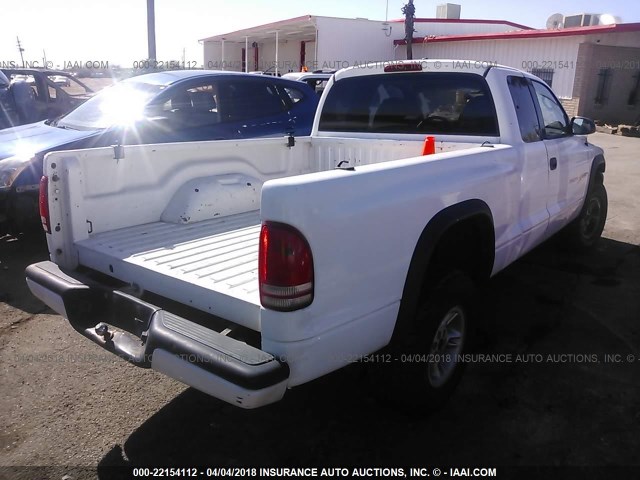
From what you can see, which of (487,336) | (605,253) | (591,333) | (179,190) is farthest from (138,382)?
(605,253)

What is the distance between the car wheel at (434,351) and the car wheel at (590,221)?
118 inches

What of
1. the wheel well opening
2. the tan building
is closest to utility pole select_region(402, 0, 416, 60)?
the tan building

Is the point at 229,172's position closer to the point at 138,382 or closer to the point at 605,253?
the point at 138,382

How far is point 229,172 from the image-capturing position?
4.18 metres

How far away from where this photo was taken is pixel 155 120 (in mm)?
5988

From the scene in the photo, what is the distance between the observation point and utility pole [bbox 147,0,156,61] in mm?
14302

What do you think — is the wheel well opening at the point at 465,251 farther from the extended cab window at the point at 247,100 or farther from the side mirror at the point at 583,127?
the extended cab window at the point at 247,100

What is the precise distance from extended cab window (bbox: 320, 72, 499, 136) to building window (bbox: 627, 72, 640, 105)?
19698 millimetres

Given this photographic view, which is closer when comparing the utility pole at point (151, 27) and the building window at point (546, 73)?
the utility pole at point (151, 27)

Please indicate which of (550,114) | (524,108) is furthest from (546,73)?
(524,108)

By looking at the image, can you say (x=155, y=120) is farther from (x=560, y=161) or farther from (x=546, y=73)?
(x=546, y=73)

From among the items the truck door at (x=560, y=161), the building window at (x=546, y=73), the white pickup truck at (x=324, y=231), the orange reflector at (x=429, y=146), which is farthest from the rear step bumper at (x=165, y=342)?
the building window at (x=546, y=73)

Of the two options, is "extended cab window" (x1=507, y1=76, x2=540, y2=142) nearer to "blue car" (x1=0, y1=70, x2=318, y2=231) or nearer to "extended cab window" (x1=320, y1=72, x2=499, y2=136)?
"extended cab window" (x1=320, y1=72, x2=499, y2=136)

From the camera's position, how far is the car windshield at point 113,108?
5973 mm
